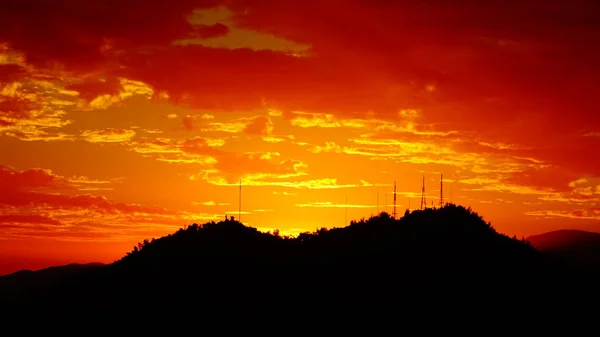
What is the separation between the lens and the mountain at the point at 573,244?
13545cm

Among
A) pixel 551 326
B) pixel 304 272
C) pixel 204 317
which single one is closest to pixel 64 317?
pixel 204 317

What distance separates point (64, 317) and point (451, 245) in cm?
2889

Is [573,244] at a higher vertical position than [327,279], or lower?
higher

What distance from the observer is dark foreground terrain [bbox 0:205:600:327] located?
179 ft

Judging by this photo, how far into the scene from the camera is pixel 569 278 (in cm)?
A: 5956

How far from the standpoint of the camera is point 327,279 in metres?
57.5

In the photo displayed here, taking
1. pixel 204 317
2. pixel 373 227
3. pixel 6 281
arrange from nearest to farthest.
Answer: pixel 204 317
pixel 373 227
pixel 6 281

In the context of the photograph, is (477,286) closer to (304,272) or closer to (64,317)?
(304,272)

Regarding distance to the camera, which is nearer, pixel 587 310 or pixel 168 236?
pixel 587 310

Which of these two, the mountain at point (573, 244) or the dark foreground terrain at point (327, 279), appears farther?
the mountain at point (573, 244)

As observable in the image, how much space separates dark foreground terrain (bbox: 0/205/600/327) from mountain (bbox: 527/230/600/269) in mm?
74262

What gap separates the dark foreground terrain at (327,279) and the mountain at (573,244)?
74.3 metres

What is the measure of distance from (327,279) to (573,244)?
107m

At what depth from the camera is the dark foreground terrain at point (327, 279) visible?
54438 millimetres
